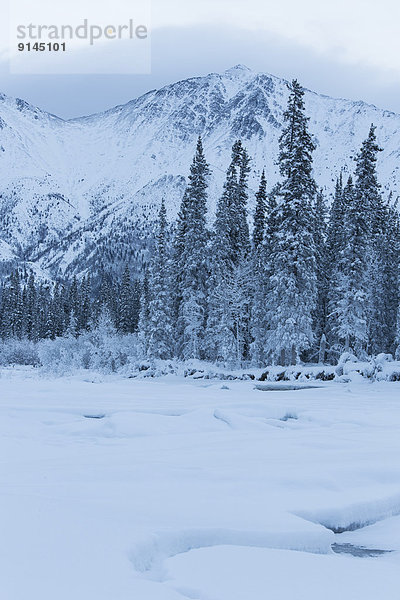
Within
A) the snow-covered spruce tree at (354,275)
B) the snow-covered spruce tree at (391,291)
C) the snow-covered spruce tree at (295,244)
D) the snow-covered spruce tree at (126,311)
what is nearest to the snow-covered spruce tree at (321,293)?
the snow-covered spruce tree at (391,291)

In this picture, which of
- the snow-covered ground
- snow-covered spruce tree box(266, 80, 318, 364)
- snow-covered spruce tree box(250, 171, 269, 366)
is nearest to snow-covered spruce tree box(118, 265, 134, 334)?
snow-covered spruce tree box(250, 171, 269, 366)

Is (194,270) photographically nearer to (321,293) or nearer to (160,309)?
(160,309)

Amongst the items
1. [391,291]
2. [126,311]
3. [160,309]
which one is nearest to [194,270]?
[160,309]

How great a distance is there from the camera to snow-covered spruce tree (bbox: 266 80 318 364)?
2664 centimetres

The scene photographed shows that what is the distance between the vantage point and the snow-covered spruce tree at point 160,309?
1426 inches

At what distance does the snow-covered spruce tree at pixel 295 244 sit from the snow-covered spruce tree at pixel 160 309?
35.3ft

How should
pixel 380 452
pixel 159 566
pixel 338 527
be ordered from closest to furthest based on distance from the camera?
pixel 159 566 < pixel 338 527 < pixel 380 452

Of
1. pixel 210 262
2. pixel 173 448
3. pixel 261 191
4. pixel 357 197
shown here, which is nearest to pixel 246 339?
pixel 210 262

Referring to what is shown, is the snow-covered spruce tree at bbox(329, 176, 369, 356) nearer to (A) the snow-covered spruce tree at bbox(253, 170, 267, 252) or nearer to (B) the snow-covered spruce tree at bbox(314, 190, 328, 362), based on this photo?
(B) the snow-covered spruce tree at bbox(314, 190, 328, 362)

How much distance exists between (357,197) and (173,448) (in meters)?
26.0

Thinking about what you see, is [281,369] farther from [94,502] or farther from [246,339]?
[94,502]

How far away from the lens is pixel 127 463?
5773 millimetres

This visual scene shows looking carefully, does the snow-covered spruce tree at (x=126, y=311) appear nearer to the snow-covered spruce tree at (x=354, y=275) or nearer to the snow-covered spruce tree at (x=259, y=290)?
the snow-covered spruce tree at (x=259, y=290)

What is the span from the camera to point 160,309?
3647 cm
